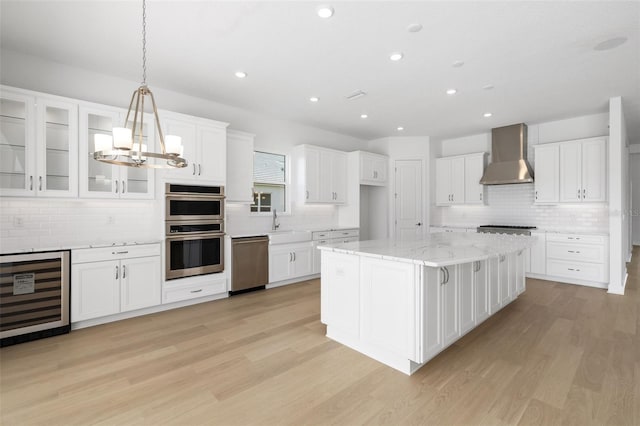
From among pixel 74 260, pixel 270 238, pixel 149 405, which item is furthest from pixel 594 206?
pixel 74 260

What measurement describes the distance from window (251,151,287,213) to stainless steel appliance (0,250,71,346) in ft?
9.01

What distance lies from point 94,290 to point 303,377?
254cm

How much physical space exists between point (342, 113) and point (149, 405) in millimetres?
4659

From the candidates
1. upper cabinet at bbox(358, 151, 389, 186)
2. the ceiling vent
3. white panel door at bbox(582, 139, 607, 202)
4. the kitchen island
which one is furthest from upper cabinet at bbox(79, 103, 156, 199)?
white panel door at bbox(582, 139, 607, 202)

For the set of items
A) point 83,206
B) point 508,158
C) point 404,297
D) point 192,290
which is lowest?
point 192,290

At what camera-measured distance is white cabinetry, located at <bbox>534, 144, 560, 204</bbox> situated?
5.47m

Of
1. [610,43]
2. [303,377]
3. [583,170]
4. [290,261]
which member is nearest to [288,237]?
[290,261]

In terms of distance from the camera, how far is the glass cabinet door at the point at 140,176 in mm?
3674

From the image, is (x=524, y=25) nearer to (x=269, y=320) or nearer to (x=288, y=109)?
(x=288, y=109)

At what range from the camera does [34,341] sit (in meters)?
3.01

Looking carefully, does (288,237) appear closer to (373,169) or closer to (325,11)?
(373,169)

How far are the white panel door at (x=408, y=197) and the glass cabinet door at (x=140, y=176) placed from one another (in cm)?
492

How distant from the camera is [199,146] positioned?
4.22 metres

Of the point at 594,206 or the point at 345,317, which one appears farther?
the point at 594,206
